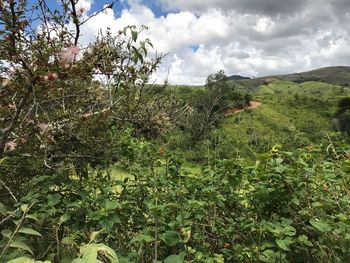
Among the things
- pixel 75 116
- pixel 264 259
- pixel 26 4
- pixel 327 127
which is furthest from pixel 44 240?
pixel 327 127

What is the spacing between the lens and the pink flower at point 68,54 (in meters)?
3.21

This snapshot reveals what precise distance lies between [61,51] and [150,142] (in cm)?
161

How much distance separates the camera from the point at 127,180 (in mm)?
3861

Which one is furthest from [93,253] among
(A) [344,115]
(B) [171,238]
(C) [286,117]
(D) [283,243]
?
(C) [286,117]

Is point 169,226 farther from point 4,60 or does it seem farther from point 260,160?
point 4,60

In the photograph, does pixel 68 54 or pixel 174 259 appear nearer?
pixel 174 259

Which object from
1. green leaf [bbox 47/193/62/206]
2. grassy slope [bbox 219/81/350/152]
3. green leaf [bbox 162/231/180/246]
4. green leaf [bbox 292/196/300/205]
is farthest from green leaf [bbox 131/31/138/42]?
grassy slope [bbox 219/81/350/152]

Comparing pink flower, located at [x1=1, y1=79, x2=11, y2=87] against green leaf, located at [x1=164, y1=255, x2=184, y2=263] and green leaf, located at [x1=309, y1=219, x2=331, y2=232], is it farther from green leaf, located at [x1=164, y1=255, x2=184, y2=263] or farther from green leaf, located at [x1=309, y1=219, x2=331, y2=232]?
green leaf, located at [x1=309, y1=219, x2=331, y2=232]

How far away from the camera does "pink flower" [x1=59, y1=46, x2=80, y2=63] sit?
10.5 ft

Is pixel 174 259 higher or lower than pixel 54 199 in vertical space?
lower

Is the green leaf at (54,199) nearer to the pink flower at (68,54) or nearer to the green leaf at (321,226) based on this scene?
the pink flower at (68,54)

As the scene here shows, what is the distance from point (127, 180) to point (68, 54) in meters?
1.29

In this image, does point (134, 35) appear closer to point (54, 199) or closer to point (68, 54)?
point (68, 54)

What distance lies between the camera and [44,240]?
9.79 feet
